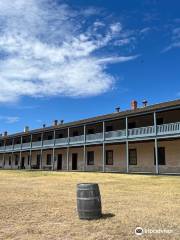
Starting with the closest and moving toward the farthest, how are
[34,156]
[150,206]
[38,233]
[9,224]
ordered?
[38,233]
[9,224]
[150,206]
[34,156]

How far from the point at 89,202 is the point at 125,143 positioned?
76.0 feet

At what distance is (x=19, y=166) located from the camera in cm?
4797

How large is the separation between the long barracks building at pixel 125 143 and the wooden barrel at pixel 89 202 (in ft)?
56.4

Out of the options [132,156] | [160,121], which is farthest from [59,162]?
[160,121]

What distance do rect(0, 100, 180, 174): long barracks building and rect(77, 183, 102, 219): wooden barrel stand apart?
1718 cm

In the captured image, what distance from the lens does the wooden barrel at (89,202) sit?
8.25 metres

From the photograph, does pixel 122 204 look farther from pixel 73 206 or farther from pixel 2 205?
pixel 2 205

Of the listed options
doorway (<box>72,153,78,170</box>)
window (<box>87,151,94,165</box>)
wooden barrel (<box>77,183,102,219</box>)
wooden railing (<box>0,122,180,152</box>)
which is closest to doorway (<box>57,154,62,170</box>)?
wooden railing (<box>0,122,180,152</box>)

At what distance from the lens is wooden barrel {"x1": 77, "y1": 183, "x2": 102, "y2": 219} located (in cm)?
825

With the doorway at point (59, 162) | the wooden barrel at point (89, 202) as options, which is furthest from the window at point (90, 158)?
the wooden barrel at point (89, 202)

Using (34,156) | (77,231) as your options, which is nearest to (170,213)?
(77,231)

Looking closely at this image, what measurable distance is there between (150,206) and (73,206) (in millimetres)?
2288

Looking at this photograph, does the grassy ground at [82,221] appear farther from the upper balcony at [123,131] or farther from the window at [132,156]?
the window at [132,156]

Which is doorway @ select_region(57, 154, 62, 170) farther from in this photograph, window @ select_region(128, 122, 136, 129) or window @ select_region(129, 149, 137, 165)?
window @ select_region(128, 122, 136, 129)
